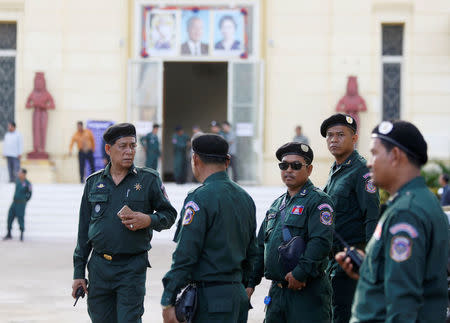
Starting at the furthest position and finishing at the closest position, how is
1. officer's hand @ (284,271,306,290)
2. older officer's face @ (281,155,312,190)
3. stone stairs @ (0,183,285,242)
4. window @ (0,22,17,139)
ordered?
window @ (0,22,17,139) → stone stairs @ (0,183,285,242) → older officer's face @ (281,155,312,190) → officer's hand @ (284,271,306,290)

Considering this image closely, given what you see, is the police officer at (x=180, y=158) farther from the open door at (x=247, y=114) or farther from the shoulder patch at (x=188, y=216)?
the shoulder patch at (x=188, y=216)

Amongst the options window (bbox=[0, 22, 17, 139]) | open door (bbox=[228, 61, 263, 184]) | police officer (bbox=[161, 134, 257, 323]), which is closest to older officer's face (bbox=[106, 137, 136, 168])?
police officer (bbox=[161, 134, 257, 323])

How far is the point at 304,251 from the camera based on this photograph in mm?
5047

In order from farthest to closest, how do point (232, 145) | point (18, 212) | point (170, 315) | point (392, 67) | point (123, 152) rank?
point (392, 67), point (232, 145), point (18, 212), point (123, 152), point (170, 315)

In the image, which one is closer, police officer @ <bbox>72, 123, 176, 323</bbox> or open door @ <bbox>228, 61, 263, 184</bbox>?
police officer @ <bbox>72, 123, 176, 323</bbox>

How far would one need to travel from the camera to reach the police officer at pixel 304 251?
197 inches

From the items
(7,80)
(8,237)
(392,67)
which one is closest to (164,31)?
(7,80)

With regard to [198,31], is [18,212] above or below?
below

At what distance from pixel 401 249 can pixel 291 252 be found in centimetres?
191

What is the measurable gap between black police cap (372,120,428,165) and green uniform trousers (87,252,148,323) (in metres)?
2.58

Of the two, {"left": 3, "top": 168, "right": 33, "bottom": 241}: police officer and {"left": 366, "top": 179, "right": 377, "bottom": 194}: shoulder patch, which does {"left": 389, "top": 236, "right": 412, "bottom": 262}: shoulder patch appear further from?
{"left": 3, "top": 168, "right": 33, "bottom": 241}: police officer

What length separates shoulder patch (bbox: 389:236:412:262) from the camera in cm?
314

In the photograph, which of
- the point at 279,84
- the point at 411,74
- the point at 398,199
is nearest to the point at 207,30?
the point at 279,84

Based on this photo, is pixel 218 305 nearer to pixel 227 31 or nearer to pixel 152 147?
pixel 152 147
